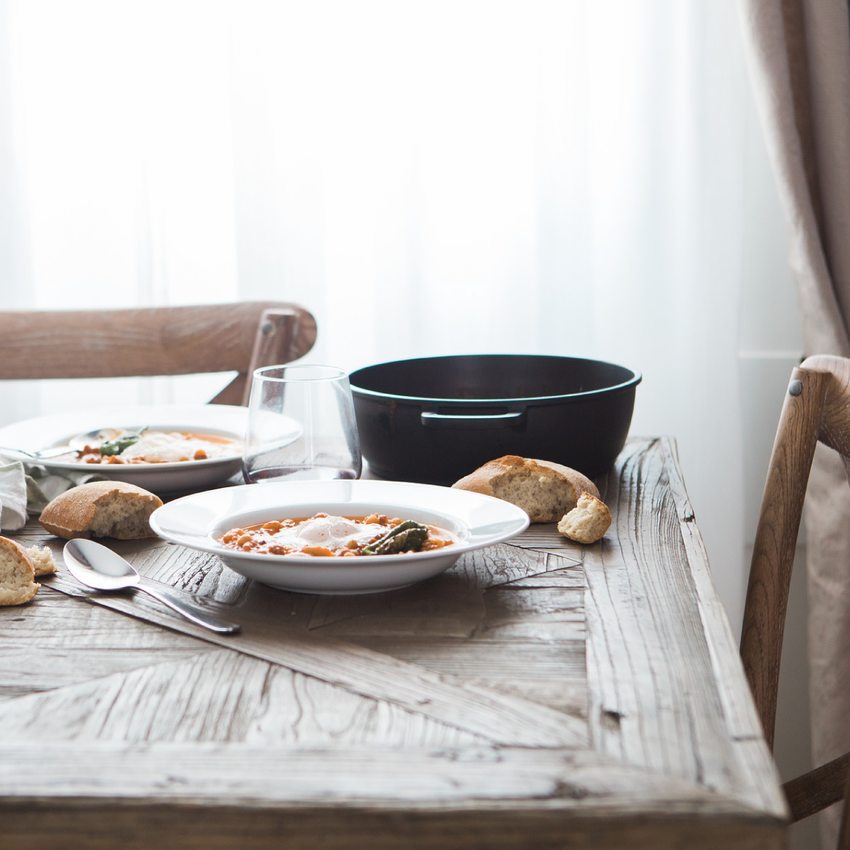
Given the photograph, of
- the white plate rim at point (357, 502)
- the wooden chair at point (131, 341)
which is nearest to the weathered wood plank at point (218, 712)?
the white plate rim at point (357, 502)

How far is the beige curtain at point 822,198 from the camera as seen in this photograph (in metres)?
1.78

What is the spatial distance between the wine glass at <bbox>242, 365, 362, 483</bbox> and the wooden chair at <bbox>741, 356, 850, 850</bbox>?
17.4 inches

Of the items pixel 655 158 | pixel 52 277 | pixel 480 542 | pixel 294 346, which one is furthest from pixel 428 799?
pixel 52 277

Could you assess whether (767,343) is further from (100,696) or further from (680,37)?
(100,696)

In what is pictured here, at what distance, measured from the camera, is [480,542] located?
32.8 inches

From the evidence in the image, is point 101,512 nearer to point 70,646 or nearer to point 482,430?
point 70,646

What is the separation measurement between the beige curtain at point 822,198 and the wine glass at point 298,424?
103 cm

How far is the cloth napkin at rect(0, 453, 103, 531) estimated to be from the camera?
1.06 meters

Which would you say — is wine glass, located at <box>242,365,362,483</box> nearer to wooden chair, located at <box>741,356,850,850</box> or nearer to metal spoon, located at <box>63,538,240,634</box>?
metal spoon, located at <box>63,538,240,634</box>

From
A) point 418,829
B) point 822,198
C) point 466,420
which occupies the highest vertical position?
point 822,198

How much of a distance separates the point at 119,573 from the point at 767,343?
152 cm

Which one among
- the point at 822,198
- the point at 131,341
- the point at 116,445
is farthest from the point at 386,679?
the point at 822,198

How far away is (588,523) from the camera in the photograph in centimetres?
99

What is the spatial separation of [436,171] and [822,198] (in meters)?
0.70
